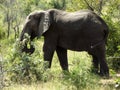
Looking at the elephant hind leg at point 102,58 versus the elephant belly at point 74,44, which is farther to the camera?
the elephant belly at point 74,44

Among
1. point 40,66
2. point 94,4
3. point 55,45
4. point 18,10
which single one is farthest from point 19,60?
point 18,10

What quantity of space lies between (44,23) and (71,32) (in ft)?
2.75

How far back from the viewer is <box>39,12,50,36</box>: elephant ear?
11273 millimetres

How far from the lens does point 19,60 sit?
9.68 meters

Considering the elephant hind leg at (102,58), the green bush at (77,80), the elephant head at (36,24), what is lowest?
the elephant hind leg at (102,58)

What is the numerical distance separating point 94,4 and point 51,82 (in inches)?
284

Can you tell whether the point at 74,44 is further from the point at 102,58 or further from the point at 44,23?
the point at 44,23

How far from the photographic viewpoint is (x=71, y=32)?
1109 centimetres

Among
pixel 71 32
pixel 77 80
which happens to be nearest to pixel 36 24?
pixel 71 32

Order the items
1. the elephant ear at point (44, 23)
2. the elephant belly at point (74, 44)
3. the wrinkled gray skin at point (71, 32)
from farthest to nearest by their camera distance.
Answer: the elephant ear at point (44, 23) < the elephant belly at point (74, 44) < the wrinkled gray skin at point (71, 32)

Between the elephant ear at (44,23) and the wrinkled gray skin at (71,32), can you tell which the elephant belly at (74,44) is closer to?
the wrinkled gray skin at (71,32)

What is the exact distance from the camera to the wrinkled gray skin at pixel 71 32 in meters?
10.9

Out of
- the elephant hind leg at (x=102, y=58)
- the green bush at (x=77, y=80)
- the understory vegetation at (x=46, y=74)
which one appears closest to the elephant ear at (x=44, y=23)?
the understory vegetation at (x=46, y=74)

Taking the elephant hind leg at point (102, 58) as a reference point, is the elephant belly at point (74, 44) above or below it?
above
